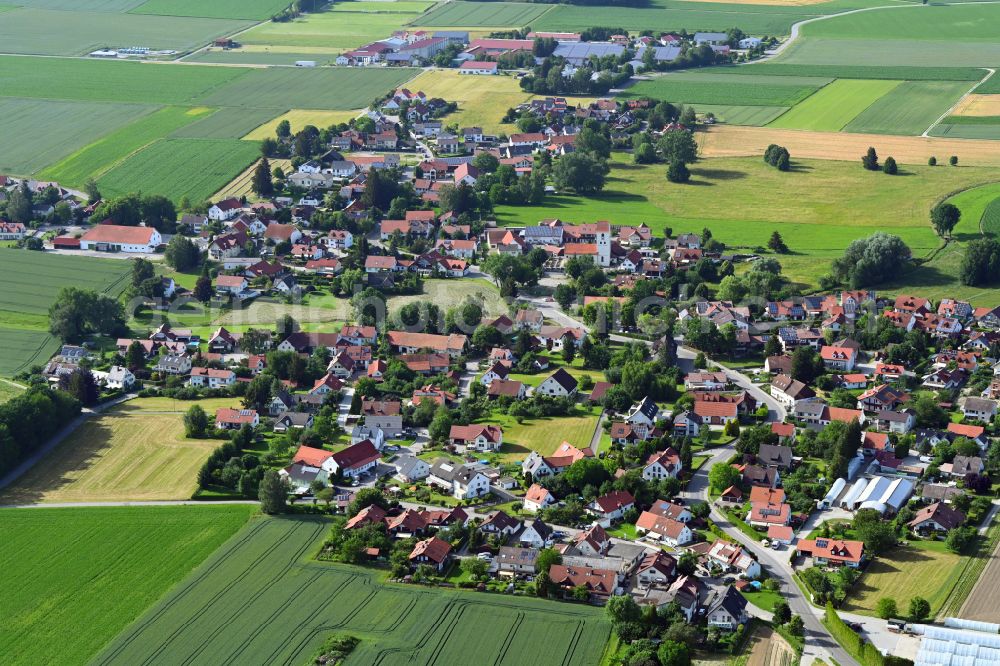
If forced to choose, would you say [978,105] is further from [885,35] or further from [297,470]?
[297,470]

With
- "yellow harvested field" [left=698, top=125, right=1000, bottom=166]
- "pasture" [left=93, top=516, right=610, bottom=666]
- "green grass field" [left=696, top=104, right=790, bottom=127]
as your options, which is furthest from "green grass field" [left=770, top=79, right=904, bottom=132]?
"pasture" [left=93, top=516, right=610, bottom=666]

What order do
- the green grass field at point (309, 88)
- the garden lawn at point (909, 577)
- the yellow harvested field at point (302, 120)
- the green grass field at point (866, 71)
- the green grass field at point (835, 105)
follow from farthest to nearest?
the green grass field at point (866, 71)
the green grass field at point (309, 88)
the green grass field at point (835, 105)
the yellow harvested field at point (302, 120)
the garden lawn at point (909, 577)

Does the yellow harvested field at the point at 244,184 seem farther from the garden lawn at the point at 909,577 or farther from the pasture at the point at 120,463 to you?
the garden lawn at the point at 909,577

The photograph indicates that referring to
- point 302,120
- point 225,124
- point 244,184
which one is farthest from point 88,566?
→ point 302,120

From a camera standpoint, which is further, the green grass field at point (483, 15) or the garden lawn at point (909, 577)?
the green grass field at point (483, 15)

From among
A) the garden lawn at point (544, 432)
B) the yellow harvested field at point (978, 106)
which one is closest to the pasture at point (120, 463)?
the garden lawn at point (544, 432)

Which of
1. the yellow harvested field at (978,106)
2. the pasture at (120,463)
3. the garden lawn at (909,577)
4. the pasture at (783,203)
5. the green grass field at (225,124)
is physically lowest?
the garden lawn at (909,577)

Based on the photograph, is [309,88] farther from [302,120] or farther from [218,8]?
[218,8]
